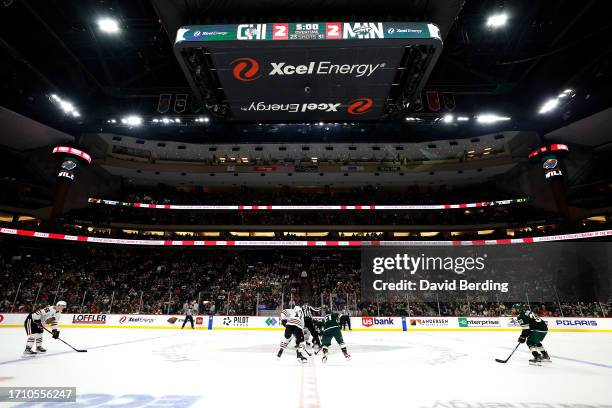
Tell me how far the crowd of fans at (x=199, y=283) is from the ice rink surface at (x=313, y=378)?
9.27 metres

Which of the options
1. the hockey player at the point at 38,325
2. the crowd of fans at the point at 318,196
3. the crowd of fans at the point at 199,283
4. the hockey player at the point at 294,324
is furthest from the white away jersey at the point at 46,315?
the crowd of fans at the point at 318,196

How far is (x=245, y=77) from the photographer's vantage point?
20.1 feet

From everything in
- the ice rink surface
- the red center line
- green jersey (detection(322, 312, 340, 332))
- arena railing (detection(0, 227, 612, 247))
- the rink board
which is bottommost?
the red center line

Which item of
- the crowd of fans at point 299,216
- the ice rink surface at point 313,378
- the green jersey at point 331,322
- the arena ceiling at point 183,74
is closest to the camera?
the ice rink surface at point 313,378

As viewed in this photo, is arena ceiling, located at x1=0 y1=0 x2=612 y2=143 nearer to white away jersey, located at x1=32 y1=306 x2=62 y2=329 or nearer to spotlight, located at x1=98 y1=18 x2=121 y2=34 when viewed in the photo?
spotlight, located at x1=98 y1=18 x2=121 y2=34

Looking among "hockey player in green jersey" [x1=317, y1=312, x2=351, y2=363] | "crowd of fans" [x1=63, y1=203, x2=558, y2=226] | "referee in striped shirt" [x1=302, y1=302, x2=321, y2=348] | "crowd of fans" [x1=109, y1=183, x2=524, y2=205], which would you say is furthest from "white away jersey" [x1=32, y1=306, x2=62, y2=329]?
"crowd of fans" [x1=109, y1=183, x2=524, y2=205]

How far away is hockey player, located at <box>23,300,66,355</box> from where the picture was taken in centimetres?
855

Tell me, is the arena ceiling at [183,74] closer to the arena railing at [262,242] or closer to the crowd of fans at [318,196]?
the arena railing at [262,242]

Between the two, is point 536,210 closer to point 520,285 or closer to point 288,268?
point 520,285

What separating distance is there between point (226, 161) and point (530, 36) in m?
27.6

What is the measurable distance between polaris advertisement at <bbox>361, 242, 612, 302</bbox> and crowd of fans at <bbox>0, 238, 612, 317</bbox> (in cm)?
101

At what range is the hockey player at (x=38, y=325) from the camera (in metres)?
8.55

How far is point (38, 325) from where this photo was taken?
8.70 m

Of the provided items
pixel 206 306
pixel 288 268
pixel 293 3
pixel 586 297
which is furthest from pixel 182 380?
pixel 586 297
